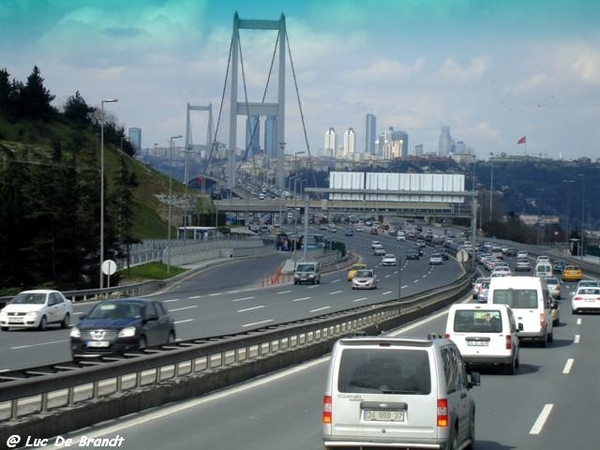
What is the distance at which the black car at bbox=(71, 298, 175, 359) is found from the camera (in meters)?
23.6

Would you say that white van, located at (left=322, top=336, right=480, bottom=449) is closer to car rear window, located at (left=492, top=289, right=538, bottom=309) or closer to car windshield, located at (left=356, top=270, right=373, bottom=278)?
car rear window, located at (left=492, top=289, right=538, bottom=309)

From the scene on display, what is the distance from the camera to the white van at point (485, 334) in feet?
76.9

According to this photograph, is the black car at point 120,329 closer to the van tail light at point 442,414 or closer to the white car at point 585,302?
the van tail light at point 442,414

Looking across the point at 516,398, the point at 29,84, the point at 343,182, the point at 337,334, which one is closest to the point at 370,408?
the point at 516,398

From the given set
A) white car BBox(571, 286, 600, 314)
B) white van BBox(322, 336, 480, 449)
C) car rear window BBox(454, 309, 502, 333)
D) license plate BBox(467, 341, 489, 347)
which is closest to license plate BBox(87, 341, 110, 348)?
car rear window BBox(454, 309, 502, 333)

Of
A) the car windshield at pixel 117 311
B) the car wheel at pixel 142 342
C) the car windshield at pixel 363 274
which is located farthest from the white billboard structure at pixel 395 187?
the car wheel at pixel 142 342

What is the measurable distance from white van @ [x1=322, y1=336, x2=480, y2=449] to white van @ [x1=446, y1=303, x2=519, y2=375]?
1208 cm

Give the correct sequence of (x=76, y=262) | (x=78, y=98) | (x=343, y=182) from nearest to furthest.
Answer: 1. (x=76, y=262)
2. (x=343, y=182)
3. (x=78, y=98)

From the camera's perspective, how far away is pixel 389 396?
11.2 meters

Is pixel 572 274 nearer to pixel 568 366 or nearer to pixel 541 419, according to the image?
pixel 568 366

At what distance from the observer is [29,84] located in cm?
12888

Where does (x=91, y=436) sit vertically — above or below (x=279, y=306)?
above

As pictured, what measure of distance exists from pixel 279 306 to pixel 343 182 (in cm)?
6067

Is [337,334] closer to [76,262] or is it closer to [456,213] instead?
[76,262]
